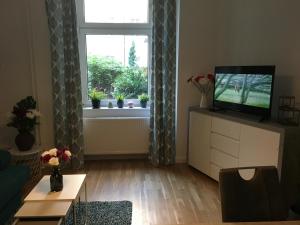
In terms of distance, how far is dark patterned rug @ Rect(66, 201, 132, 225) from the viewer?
2.40 meters

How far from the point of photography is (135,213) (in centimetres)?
256

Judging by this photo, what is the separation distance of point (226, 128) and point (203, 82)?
2.52 feet

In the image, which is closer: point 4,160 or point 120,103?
point 4,160

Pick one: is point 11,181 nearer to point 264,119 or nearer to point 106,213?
point 106,213

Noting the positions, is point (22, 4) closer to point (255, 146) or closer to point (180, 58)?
point (180, 58)

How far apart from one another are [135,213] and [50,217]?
39.1 inches

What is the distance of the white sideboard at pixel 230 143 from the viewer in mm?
2472

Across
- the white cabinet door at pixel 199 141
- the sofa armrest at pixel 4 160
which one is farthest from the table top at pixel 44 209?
the white cabinet door at pixel 199 141

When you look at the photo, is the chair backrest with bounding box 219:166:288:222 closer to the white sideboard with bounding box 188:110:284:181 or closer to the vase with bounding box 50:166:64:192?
the white sideboard with bounding box 188:110:284:181

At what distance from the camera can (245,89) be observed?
9.66 feet

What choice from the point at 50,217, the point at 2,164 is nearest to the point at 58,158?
the point at 50,217

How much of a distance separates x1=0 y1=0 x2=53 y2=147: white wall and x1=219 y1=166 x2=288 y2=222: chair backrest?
298 centimetres

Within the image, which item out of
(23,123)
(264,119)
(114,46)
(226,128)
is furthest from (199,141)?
(23,123)

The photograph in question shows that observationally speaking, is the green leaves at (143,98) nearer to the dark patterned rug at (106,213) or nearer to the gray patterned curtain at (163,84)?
the gray patterned curtain at (163,84)
